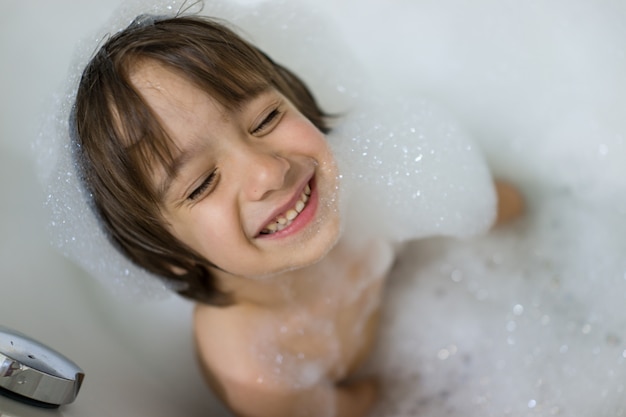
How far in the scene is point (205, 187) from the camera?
32.0 inches

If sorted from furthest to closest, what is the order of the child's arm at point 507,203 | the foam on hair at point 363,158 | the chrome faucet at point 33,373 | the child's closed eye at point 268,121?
the child's arm at point 507,203
the foam on hair at point 363,158
the child's closed eye at point 268,121
the chrome faucet at point 33,373

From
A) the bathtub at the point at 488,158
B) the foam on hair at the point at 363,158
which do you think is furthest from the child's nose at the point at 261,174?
the bathtub at the point at 488,158

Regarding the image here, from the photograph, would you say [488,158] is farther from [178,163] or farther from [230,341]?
[178,163]

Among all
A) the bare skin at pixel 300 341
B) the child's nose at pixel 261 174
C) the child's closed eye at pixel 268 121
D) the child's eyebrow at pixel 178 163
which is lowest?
the bare skin at pixel 300 341

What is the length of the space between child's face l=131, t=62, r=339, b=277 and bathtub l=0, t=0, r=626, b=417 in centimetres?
28

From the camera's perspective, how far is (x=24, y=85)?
1.11m

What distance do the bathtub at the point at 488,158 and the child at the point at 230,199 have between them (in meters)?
Result: 0.12

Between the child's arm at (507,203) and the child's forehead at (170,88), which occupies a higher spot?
the child's forehead at (170,88)

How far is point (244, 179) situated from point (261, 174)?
0.02m

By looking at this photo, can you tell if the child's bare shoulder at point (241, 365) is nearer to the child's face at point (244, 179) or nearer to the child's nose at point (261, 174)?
the child's face at point (244, 179)

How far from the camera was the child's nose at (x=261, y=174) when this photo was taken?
80 cm

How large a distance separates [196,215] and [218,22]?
10.6 inches

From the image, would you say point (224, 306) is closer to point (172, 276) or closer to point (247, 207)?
point (172, 276)

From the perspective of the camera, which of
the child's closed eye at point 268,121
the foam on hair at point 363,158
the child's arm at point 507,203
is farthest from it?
the child's arm at point 507,203
